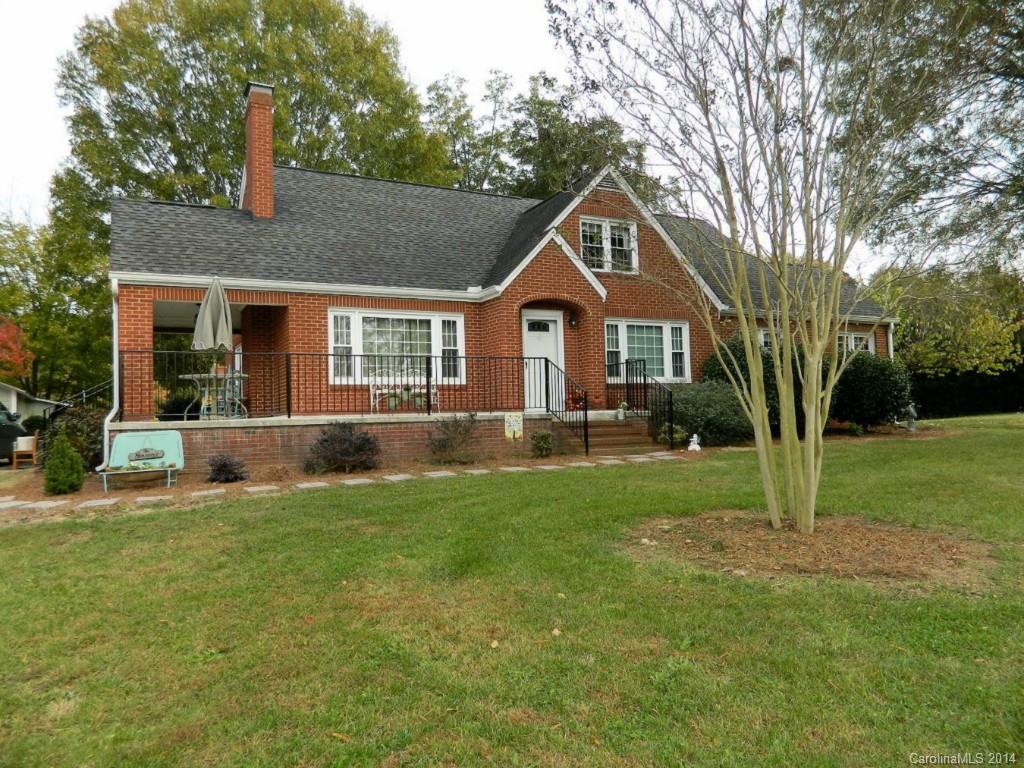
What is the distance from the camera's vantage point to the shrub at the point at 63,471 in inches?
332

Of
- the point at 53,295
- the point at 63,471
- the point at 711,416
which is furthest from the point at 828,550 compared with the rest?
the point at 53,295

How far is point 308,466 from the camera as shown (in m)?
9.85

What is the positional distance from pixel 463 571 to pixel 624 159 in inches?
Answer: 160

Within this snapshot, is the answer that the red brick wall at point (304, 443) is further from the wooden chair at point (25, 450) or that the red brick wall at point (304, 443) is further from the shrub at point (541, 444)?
the wooden chair at point (25, 450)

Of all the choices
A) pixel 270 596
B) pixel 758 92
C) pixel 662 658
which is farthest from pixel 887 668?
pixel 758 92

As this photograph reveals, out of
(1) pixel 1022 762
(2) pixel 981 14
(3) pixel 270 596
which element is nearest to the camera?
(1) pixel 1022 762

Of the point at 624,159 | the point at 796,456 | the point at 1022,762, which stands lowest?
the point at 1022,762

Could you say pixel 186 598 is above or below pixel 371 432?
below

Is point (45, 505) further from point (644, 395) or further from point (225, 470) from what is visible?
point (644, 395)

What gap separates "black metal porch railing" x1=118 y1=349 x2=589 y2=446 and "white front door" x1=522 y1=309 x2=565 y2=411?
27 mm

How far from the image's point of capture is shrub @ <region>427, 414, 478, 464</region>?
10.8m

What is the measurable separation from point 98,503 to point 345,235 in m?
8.38

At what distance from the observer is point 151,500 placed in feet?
25.2

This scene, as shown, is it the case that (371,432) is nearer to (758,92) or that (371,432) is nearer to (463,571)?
(463,571)
